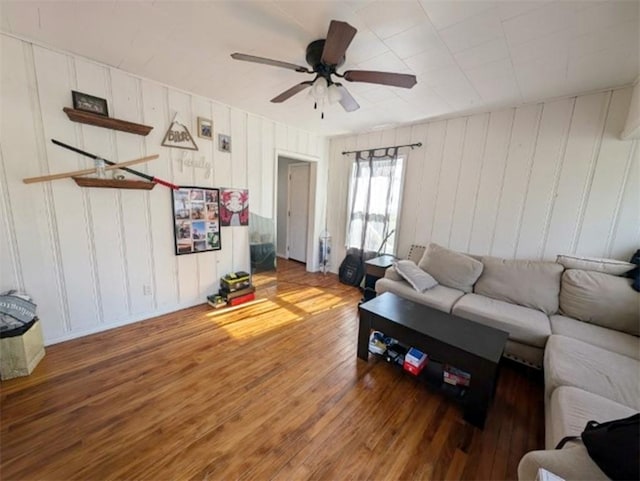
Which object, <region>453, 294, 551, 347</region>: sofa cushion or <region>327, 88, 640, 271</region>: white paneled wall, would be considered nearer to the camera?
<region>453, 294, 551, 347</region>: sofa cushion

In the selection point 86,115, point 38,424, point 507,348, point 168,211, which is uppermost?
point 86,115

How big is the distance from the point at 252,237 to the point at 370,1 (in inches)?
112

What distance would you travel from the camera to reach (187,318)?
2.75 meters

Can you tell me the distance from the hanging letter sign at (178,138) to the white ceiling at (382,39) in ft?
1.50

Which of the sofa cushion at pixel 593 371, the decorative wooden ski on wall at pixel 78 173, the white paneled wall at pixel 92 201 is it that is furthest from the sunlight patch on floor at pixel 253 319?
the sofa cushion at pixel 593 371

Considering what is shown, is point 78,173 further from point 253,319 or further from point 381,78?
point 381,78

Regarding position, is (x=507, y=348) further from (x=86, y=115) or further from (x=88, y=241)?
(x=86, y=115)

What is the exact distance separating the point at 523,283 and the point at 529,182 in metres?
1.09

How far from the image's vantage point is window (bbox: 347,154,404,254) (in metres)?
3.56

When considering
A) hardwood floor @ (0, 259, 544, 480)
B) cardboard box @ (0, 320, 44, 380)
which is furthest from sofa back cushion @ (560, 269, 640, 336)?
cardboard box @ (0, 320, 44, 380)

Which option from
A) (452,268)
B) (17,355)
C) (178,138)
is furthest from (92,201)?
(452,268)

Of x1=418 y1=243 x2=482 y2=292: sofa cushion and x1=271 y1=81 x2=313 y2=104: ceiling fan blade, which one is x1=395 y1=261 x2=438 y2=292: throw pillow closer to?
x1=418 y1=243 x2=482 y2=292: sofa cushion

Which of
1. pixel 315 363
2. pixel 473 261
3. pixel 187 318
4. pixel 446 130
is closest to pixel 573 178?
pixel 473 261

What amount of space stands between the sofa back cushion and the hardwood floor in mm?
693
